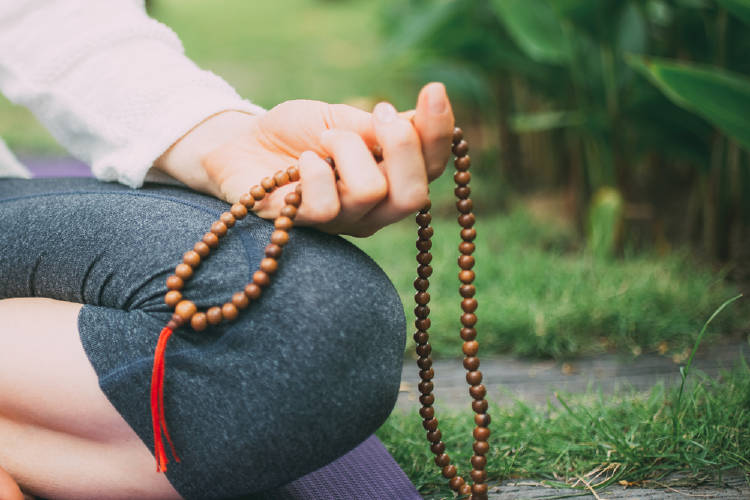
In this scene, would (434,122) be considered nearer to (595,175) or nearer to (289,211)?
(289,211)

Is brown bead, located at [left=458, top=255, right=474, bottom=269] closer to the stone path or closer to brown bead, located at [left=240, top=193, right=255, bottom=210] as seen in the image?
brown bead, located at [left=240, top=193, right=255, bottom=210]

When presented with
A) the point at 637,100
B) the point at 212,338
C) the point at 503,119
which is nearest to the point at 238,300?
the point at 212,338

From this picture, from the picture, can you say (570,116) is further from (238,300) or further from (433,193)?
(238,300)

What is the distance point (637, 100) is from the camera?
1.53 m

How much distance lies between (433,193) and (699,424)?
63.5 inches

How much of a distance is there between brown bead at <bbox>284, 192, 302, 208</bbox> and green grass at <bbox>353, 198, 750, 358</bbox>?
25.1 inches

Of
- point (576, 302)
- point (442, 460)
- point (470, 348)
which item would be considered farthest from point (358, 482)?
point (576, 302)

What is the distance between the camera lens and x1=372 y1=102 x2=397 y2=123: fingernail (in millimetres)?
546

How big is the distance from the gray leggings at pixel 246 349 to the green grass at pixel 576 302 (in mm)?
603

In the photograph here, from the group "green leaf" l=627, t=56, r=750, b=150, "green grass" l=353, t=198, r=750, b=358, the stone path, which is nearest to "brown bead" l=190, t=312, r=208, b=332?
the stone path

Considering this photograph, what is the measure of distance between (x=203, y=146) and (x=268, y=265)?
0.67ft

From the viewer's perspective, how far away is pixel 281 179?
1.88ft

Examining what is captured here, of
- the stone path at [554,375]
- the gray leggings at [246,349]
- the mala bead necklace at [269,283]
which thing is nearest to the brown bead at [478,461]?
the mala bead necklace at [269,283]

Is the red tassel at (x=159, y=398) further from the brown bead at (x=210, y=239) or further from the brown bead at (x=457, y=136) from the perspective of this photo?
the brown bead at (x=457, y=136)
